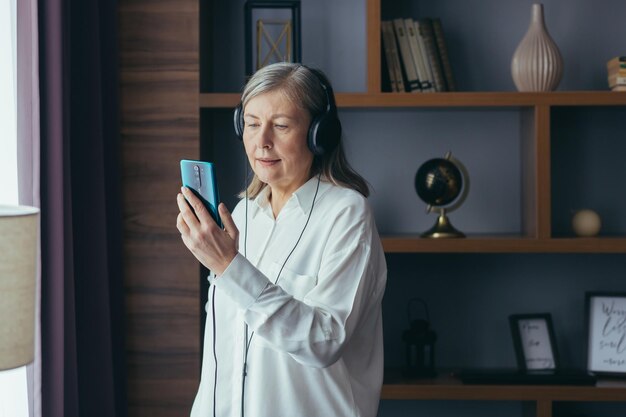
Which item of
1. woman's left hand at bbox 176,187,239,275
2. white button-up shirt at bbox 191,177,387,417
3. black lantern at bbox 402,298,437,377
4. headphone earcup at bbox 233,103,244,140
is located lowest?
black lantern at bbox 402,298,437,377

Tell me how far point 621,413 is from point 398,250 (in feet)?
3.36

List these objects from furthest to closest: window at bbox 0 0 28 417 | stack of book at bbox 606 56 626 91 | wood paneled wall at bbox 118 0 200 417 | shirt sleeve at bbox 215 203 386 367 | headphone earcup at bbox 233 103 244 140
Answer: stack of book at bbox 606 56 626 91
wood paneled wall at bbox 118 0 200 417
window at bbox 0 0 28 417
headphone earcup at bbox 233 103 244 140
shirt sleeve at bbox 215 203 386 367

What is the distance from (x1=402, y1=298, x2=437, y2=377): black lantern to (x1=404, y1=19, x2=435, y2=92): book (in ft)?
2.48

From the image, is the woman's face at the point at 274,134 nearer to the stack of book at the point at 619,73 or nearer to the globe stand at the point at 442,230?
the globe stand at the point at 442,230

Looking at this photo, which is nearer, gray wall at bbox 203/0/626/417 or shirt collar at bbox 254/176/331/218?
shirt collar at bbox 254/176/331/218

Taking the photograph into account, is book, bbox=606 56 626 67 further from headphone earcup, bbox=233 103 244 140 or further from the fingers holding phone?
the fingers holding phone

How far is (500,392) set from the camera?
2564 millimetres

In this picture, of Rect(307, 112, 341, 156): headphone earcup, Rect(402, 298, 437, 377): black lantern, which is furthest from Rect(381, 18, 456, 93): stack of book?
Rect(307, 112, 341, 156): headphone earcup

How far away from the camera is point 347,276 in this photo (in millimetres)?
1481

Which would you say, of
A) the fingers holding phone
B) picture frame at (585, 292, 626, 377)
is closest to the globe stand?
picture frame at (585, 292, 626, 377)

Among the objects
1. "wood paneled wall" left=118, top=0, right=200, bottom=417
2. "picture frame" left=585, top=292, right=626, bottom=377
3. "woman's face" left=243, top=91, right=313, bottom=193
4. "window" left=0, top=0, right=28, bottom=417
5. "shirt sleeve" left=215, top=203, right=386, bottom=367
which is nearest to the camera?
"shirt sleeve" left=215, top=203, right=386, bottom=367

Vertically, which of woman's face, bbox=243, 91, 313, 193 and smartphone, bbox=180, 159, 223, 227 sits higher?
woman's face, bbox=243, 91, 313, 193

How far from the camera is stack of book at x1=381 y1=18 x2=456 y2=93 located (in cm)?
259

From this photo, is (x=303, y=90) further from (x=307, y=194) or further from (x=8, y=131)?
(x=8, y=131)
